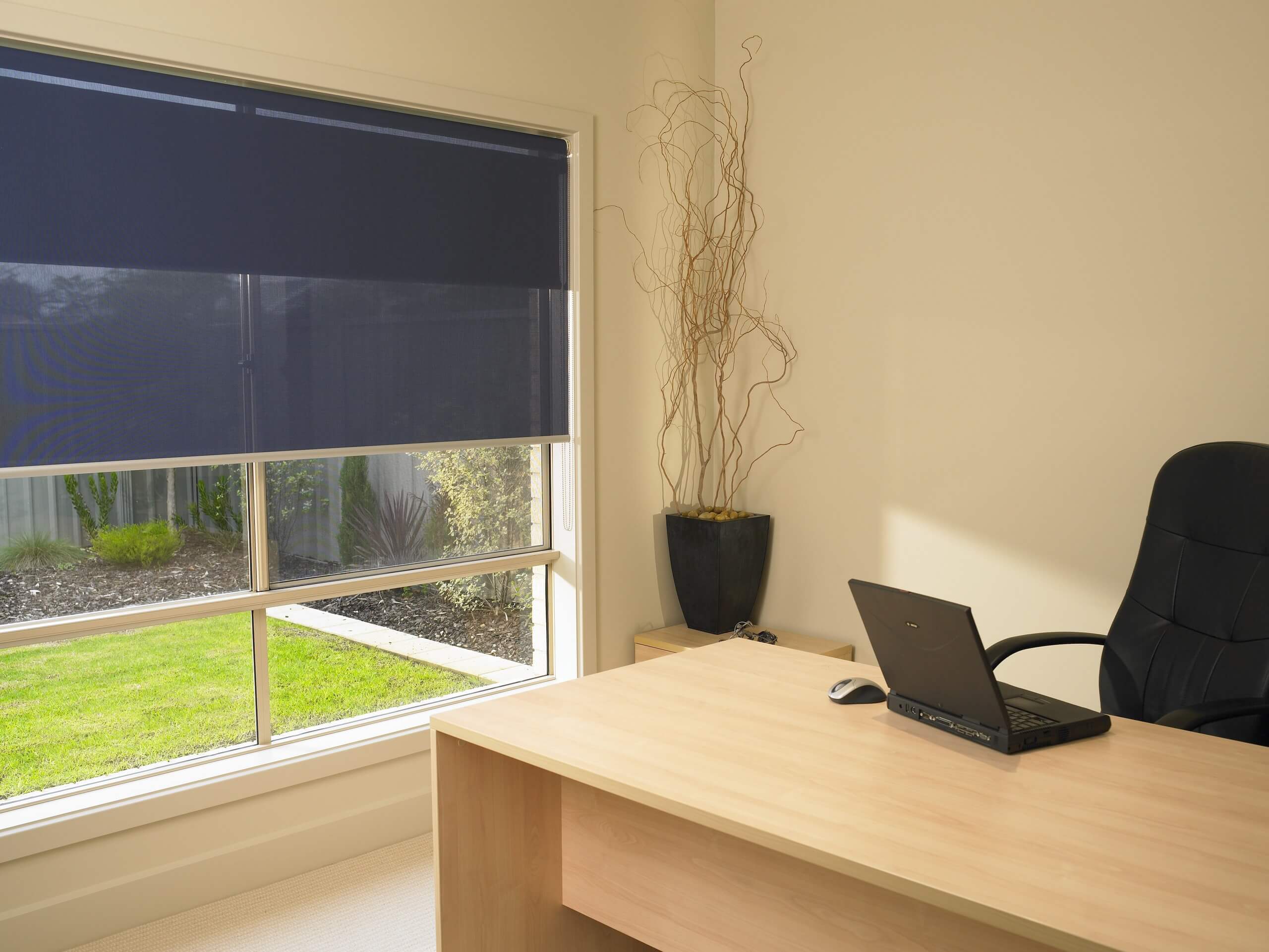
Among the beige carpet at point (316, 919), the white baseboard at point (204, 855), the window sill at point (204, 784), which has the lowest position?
the beige carpet at point (316, 919)

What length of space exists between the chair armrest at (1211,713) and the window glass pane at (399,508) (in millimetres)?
2324

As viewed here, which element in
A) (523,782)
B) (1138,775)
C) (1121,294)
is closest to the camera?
(1138,775)

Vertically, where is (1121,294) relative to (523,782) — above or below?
above

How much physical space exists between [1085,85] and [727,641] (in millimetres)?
2140

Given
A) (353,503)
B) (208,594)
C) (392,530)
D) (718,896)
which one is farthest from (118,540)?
(718,896)

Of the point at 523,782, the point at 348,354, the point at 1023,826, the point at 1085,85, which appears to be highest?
the point at 1085,85

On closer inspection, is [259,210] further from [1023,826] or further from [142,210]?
[1023,826]

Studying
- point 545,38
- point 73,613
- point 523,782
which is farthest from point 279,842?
point 545,38

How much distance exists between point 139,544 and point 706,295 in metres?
2.41

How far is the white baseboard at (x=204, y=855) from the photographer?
262 cm

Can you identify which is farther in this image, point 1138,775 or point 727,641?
point 727,641

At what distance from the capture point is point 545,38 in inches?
140

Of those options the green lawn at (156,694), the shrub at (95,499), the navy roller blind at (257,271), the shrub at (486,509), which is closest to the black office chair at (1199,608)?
the shrub at (486,509)

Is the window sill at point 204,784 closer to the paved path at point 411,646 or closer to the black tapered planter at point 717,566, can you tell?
the paved path at point 411,646
